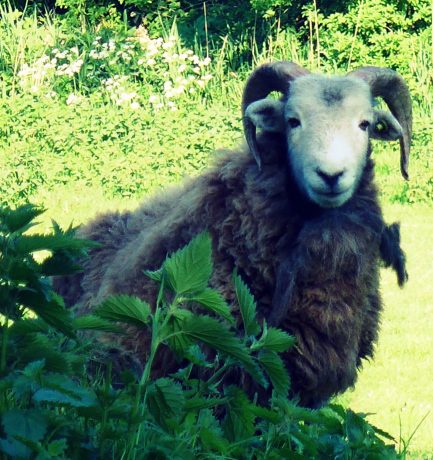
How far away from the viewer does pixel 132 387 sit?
2844 mm

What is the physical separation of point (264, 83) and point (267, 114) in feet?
1.65

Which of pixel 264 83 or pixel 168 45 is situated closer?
pixel 264 83

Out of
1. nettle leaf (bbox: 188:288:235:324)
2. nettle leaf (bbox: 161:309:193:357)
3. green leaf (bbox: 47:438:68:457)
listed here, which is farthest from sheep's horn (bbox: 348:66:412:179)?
green leaf (bbox: 47:438:68:457)

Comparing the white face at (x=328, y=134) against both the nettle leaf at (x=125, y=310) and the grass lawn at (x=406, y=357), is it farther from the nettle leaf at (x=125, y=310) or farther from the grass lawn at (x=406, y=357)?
the nettle leaf at (x=125, y=310)

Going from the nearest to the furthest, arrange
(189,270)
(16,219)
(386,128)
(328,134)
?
(16,219) → (189,270) → (328,134) → (386,128)

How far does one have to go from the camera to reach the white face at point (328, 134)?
19.0ft

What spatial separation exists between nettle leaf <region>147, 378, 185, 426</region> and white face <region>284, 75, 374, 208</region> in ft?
10.3

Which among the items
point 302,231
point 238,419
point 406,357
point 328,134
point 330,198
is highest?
point 238,419

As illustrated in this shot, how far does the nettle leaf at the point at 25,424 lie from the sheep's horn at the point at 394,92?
14.6 feet

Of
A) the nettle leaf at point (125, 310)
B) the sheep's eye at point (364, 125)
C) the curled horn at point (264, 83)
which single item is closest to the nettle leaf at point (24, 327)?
the nettle leaf at point (125, 310)

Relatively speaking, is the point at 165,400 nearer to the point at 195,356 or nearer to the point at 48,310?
the point at 195,356

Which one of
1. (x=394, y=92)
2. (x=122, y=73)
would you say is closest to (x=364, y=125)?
(x=394, y=92)

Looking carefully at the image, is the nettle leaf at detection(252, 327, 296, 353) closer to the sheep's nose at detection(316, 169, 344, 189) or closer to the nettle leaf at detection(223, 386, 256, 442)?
the nettle leaf at detection(223, 386, 256, 442)

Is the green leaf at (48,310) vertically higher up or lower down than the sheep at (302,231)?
higher up
